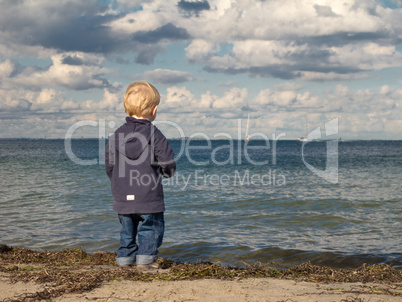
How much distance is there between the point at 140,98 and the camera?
13.9 feet

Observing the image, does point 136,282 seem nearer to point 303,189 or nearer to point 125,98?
point 125,98

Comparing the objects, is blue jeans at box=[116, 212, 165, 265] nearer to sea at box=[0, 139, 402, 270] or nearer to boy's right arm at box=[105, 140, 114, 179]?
boy's right arm at box=[105, 140, 114, 179]

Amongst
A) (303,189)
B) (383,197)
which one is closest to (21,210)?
(303,189)

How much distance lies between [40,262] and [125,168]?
1.89 m

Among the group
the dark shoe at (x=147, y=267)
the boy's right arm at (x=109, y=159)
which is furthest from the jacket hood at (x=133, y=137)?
the dark shoe at (x=147, y=267)

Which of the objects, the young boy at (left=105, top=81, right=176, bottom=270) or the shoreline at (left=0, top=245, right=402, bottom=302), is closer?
the shoreline at (left=0, top=245, right=402, bottom=302)

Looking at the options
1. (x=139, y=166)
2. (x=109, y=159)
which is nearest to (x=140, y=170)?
(x=139, y=166)

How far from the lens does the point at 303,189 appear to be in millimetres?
15938

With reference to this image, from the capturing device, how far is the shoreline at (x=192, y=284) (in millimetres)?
3294

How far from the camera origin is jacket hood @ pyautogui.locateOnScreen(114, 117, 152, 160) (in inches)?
165

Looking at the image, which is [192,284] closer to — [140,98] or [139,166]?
[139,166]

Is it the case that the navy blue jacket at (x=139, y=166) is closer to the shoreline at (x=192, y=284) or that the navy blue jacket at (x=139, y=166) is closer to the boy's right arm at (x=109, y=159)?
the boy's right arm at (x=109, y=159)

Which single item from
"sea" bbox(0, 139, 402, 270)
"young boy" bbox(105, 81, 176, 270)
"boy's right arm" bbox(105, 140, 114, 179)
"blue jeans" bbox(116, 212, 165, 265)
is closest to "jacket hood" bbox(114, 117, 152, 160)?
"young boy" bbox(105, 81, 176, 270)

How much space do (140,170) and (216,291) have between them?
58.7 inches
